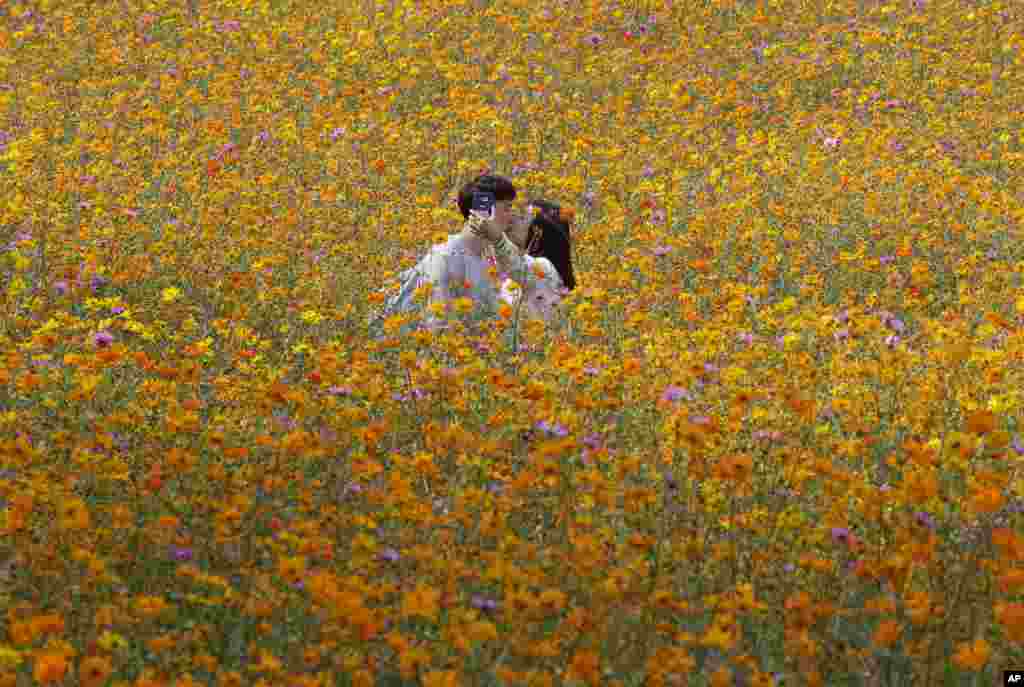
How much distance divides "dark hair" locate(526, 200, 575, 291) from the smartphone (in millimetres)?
488

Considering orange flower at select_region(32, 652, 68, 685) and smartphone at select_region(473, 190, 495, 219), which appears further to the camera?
smartphone at select_region(473, 190, 495, 219)

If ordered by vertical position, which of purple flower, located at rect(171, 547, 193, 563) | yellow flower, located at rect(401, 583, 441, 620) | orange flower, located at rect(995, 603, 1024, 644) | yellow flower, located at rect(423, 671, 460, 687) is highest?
orange flower, located at rect(995, 603, 1024, 644)

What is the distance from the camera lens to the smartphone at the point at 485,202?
7.60m

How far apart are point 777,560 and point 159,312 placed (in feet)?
13.1

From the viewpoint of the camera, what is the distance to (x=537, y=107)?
1336cm

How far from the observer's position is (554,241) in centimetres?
829

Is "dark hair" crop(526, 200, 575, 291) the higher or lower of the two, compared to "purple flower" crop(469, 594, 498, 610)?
lower

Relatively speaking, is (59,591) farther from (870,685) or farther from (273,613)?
(870,685)

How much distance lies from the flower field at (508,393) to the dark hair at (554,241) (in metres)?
0.18

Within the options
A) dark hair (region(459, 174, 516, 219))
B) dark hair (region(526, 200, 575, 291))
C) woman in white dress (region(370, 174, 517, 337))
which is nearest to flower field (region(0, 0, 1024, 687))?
dark hair (region(526, 200, 575, 291))

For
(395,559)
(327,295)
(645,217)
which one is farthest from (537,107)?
(395,559)

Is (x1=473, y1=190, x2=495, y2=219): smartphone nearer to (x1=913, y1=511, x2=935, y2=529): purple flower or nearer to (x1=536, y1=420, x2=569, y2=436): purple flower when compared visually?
(x1=536, y1=420, x2=569, y2=436): purple flower

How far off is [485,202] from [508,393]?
2633mm

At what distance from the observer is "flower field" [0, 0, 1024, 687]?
11.5 ft
